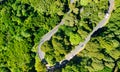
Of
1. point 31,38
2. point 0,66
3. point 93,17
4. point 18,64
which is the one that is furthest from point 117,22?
point 0,66

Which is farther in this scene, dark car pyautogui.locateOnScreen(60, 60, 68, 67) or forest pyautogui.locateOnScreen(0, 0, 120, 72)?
dark car pyautogui.locateOnScreen(60, 60, 68, 67)

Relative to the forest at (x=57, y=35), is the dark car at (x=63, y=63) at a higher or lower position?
lower

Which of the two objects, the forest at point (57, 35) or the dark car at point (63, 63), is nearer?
the forest at point (57, 35)

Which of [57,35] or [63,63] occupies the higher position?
[57,35]

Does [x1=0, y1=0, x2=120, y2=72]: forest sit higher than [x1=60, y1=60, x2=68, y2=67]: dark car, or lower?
higher

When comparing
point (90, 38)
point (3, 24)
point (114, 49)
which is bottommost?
point (114, 49)

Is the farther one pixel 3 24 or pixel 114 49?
pixel 3 24

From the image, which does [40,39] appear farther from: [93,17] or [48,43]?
[93,17]

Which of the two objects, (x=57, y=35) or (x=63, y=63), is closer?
(x=57, y=35)
